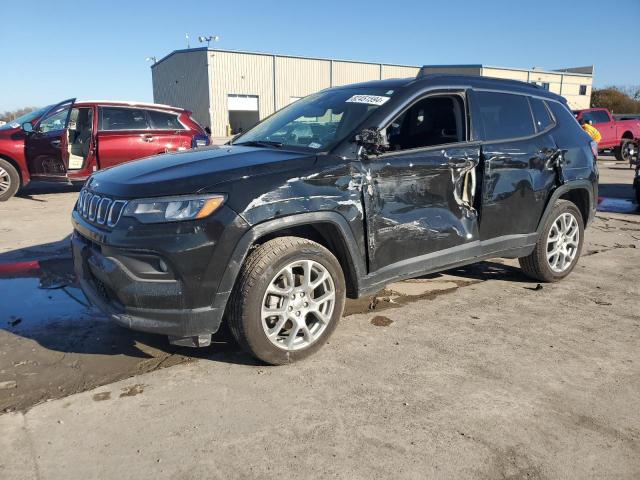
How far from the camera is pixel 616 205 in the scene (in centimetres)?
981

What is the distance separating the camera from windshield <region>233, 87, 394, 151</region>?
3.63 m

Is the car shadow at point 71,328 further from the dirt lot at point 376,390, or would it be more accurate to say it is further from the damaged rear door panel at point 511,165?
the damaged rear door panel at point 511,165

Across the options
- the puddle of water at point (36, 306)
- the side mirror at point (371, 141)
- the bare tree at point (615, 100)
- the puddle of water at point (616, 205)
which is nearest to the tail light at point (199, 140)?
the puddle of water at point (36, 306)

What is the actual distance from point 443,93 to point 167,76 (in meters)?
46.5

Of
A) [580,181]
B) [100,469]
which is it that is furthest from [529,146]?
[100,469]

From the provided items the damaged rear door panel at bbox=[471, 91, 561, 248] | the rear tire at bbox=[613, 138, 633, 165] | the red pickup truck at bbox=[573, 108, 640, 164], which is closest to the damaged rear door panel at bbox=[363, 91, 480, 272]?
the damaged rear door panel at bbox=[471, 91, 561, 248]

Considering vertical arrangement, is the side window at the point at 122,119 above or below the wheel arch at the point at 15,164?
above

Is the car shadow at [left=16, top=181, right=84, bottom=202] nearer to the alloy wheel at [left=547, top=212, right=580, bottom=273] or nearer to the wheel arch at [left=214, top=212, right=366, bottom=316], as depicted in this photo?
the wheel arch at [left=214, top=212, right=366, bottom=316]

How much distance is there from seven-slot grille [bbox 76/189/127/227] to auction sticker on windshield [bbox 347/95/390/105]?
188 centimetres

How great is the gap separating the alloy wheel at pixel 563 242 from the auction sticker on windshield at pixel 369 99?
2.21 metres

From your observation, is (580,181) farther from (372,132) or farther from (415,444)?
(415,444)

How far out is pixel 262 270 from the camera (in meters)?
3.03

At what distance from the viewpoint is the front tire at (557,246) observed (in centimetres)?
481

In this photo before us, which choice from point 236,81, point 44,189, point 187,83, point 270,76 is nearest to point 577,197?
point 44,189
